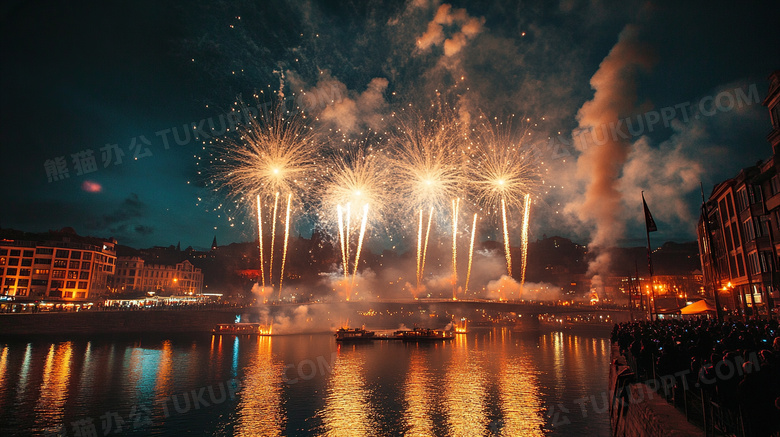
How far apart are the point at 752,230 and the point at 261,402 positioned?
54697mm

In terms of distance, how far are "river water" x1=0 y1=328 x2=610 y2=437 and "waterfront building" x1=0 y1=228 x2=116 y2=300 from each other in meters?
46.2

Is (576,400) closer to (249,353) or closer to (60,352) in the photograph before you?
(249,353)

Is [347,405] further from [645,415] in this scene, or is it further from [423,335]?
[423,335]

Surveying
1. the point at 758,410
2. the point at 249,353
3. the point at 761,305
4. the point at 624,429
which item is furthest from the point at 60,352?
the point at 761,305

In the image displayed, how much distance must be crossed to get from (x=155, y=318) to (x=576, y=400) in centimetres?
9310

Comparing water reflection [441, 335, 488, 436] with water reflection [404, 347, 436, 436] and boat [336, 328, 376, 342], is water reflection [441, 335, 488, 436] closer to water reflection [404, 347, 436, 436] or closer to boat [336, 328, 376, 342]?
water reflection [404, 347, 436, 436]

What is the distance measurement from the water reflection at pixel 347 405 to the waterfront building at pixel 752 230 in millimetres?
28619

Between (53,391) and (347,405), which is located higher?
(53,391)

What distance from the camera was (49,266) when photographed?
10650 cm

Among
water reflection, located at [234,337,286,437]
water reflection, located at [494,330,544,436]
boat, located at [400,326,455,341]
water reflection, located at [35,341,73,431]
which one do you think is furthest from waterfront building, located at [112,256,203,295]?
water reflection, located at [494,330,544,436]

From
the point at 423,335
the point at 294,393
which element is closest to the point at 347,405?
the point at 294,393

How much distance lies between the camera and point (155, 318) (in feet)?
317

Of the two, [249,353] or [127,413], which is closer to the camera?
[127,413]

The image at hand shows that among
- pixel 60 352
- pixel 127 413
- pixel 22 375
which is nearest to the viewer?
pixel 127 413
